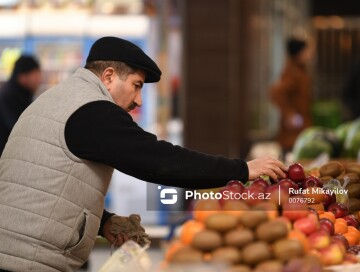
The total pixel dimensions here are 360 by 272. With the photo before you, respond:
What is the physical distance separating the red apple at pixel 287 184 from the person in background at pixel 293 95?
7125mm

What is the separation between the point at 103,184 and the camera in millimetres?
3695

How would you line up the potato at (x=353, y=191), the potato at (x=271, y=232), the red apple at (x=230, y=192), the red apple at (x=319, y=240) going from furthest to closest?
the potato at (x=353, y=191) < the red apple at (x=230, y=192) < the red apple at (x=319, y=240) < the potato at (x=271, y=232)

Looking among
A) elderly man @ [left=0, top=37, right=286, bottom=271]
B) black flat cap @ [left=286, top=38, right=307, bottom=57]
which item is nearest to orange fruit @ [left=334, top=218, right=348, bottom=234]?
elderly man @ [left=0, top=37, right=286, bottom=271]

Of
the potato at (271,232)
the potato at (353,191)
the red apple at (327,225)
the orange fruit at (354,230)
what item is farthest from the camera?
the potato at (353,191)

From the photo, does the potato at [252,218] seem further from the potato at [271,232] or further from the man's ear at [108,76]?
the man's ear at [108,76]

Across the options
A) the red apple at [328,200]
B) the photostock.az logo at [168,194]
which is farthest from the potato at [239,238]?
the photostock.az logo at [168,194]

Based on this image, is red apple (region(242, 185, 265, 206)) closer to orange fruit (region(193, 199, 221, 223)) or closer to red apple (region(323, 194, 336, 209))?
orange fruit (region(193, 199, 221, 223))

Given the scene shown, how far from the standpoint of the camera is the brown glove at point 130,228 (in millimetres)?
3926

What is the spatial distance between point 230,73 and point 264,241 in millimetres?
7673

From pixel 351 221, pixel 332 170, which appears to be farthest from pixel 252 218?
pixel 332 170

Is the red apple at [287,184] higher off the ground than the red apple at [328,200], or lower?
lower

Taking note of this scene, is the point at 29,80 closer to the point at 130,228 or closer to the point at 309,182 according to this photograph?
the point at 130,228

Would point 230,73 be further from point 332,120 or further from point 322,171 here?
point 322,171

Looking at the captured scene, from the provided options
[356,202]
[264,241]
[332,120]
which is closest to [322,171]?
[356,202]
